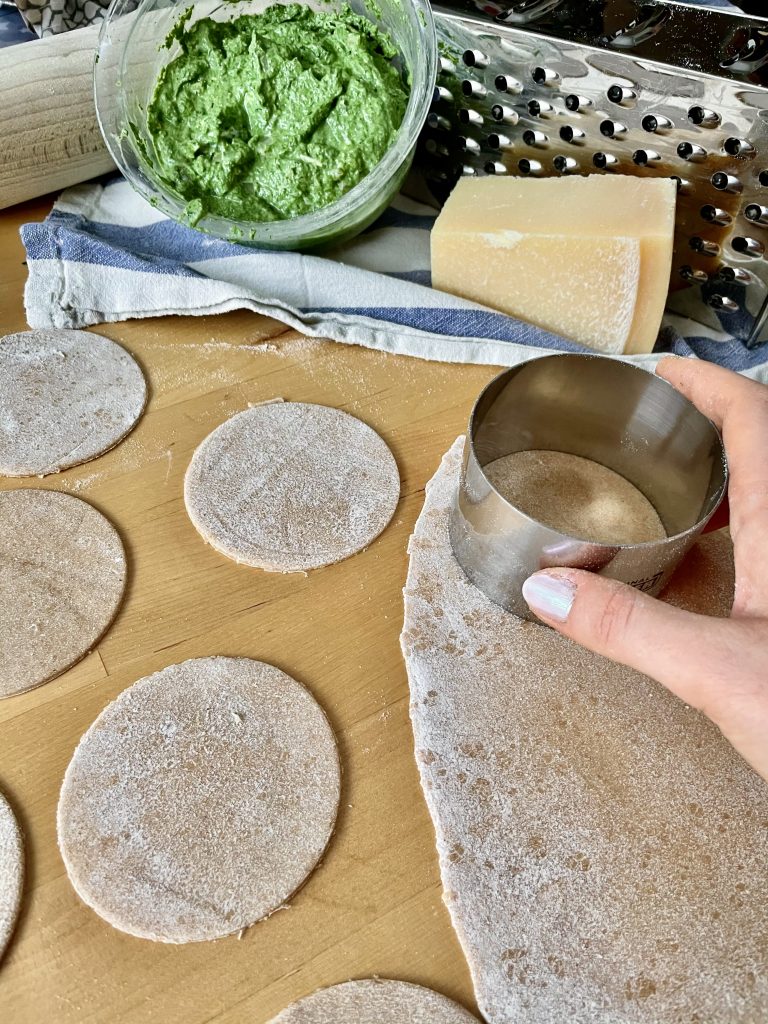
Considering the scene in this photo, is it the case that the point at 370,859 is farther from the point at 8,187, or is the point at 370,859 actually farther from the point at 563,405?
the point at 8,187

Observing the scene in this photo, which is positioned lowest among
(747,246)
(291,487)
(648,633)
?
(291,487)

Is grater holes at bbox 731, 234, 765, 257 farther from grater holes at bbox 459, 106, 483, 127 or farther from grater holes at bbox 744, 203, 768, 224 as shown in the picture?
grater holes at bbox 459, 106, 483, 127

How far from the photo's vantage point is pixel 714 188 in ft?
3.05

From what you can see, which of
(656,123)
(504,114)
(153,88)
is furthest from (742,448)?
(153,88)

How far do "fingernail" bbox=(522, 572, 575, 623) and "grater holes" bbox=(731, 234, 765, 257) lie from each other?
569 millimetres

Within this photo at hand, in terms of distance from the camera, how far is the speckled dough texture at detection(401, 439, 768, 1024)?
0.58 meters

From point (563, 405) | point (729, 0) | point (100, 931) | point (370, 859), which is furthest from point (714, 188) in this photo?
point (100, 931)

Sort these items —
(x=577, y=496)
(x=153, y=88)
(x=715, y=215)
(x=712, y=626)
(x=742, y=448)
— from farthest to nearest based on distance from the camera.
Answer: (x=153, y=88)
(x=715, y=215)
(x=577, y=496)
(x=742, y=448)
(x=712, y=626)

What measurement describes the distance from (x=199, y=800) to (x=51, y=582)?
267mm

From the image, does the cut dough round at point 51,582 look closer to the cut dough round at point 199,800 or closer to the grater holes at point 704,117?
the cut dough round at point 199,800

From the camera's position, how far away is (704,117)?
883mm

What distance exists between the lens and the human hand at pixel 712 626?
0.54m

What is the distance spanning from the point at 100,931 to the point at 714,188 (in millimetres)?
962

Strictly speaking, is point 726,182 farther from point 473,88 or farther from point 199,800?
point 199,800
